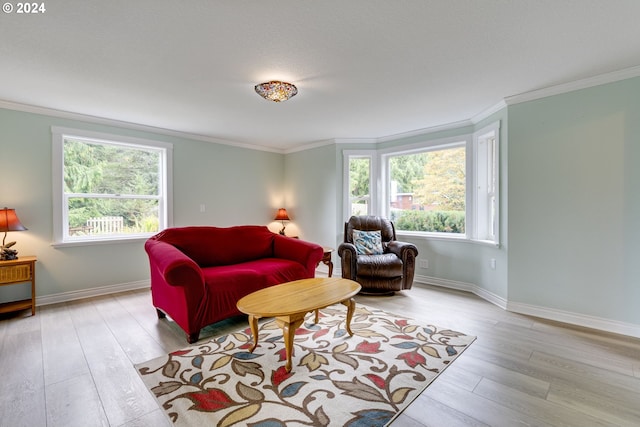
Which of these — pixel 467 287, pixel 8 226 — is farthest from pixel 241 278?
pixel 467 287

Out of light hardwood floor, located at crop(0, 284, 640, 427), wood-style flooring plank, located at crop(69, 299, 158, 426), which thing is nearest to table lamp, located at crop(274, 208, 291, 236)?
light hardwood floor, located at crop(0, 284, 640, 427)

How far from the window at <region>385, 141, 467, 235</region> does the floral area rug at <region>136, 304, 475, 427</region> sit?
2.04 m

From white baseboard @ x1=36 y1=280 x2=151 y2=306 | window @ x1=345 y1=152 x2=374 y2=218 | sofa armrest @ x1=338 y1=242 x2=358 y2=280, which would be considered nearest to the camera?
white baseboard @ x1=36 y1=280 x2=151 y2=306

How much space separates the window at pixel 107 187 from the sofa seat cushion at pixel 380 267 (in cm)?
304

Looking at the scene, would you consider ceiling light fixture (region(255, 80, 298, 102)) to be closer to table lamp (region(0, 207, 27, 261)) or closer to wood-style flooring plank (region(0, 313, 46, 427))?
wood-style flooring plank (region(0, 313, 46, 427))

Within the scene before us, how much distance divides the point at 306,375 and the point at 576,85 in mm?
3580

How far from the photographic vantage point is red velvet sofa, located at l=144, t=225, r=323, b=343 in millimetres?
2430

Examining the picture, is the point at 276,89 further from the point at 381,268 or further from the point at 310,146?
the point at 310,146

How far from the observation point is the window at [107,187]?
359 cm

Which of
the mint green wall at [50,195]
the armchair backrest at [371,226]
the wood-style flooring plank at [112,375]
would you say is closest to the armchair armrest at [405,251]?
the armchair backrest at [371,226]

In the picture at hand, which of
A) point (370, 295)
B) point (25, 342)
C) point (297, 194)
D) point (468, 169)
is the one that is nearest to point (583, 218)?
point (468, 169)

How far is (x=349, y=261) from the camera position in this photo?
3764mm

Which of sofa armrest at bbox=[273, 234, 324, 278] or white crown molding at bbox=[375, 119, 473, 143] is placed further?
white crown molding at bbox=[375, 119, 473, 143]

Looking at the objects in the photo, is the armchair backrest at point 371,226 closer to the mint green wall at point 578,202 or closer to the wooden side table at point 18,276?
the mint green wall at point 578,202
